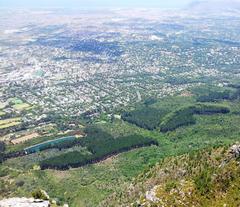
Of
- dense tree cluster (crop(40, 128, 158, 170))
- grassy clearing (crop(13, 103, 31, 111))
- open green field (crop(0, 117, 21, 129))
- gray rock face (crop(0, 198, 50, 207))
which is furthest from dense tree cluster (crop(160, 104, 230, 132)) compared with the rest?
gray rock face (crop(0, 198, 50, 207))

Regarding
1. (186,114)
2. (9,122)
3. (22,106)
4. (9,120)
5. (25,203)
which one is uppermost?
(25,203)

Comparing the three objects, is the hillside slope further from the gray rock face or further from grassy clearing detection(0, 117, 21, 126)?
grassy clearing detection(0, 117, 21, 126)

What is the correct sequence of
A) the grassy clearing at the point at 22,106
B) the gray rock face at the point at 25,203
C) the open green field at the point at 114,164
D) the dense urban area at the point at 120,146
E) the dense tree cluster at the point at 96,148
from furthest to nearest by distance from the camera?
the grassy clearing at the point at 22,106, the dense tree cluster at the point at 96,148, the open green field at the point at 114,164, the dense urban area at the point at 120,146, the gray rock face at the point at 25,203

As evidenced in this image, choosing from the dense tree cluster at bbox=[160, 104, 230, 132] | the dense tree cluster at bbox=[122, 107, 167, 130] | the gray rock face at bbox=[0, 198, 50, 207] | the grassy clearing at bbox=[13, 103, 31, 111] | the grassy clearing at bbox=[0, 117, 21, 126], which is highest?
the gray rock face at bbox=[0, 198, 50, 207]

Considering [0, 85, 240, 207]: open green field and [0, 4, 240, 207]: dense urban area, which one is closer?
[0, 4, 240, 207]: dense urban area

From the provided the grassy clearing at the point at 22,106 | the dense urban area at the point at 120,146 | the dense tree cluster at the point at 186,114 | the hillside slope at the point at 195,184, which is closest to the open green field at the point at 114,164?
the dense urban area at the point at 120,146

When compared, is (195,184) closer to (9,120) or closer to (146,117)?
(146,117)

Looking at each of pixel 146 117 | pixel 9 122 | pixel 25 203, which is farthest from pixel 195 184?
pixel 9 122

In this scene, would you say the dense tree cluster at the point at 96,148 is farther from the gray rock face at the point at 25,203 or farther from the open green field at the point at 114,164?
the gray rock face at the point at 25,203

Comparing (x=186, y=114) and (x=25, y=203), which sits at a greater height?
(x=25, y=203)

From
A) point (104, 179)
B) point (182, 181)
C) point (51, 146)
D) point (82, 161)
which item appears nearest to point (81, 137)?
point (51, 146)
